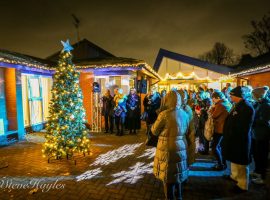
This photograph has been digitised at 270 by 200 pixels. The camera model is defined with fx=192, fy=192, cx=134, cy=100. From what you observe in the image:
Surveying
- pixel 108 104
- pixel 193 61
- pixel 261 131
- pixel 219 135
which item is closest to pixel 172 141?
pixel 219 135

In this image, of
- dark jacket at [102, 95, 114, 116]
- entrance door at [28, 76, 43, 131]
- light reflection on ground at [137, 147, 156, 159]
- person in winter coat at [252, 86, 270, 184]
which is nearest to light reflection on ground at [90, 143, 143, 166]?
light reflection on ground at [137, 147, 156, 159]

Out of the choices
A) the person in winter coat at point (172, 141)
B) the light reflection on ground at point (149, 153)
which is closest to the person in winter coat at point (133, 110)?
the light reflection on ground at point (149, 153)

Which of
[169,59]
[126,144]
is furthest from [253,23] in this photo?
[126,144]

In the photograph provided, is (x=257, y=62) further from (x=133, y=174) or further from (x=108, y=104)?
(x=133, y=174)

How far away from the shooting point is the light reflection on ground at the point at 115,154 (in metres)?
5.52

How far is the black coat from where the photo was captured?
11.8 ft

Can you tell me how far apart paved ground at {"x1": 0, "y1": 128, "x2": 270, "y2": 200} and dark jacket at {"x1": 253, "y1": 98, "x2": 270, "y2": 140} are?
3.48 feet

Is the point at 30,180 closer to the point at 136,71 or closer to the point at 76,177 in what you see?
the point at 76,177

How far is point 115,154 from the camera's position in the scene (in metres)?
6.12

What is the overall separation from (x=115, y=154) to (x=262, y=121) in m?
4.11

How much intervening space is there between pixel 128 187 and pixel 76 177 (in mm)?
1339

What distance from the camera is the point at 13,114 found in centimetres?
822

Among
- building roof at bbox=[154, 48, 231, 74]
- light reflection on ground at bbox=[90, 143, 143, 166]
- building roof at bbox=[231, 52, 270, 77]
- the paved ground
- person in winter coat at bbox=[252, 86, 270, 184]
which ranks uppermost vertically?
building roof at bbox=[154, 48, 231, 74]

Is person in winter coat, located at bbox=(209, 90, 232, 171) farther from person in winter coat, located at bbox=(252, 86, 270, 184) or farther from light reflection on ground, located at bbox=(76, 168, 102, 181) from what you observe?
light reflection on ground, located at bbox=(76, 168, 102, 181)
